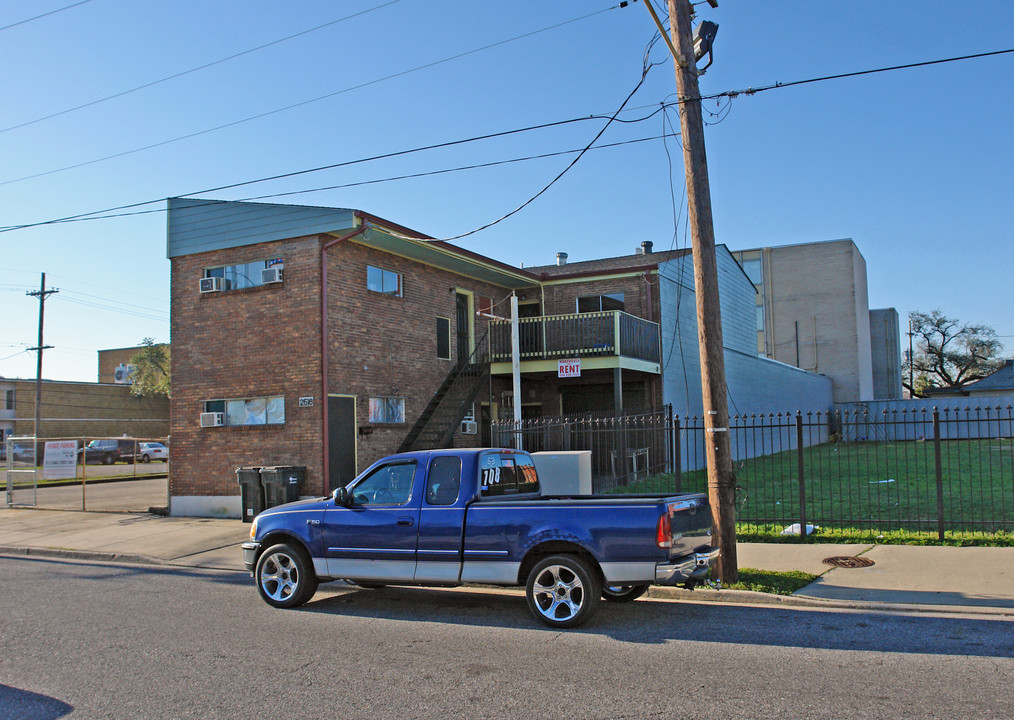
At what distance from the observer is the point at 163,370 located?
56938 mm

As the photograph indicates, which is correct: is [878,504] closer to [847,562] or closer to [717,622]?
[847,562]

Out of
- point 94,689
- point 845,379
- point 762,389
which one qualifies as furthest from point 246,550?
point 845,379

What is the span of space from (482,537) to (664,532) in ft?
5.57

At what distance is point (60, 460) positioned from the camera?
20250 millimetres

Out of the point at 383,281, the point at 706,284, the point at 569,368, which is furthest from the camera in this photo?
the point at 569,368

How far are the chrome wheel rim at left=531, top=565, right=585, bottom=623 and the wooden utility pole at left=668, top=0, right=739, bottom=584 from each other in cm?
235

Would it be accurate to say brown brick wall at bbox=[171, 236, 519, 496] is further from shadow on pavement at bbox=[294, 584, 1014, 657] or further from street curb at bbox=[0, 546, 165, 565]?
shadow on pavement at bbox=[294, 584, 1014, 657]

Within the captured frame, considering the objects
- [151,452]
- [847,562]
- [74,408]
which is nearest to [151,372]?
[74,408]

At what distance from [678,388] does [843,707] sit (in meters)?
19.2

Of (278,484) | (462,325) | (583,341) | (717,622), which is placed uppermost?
(462,325)

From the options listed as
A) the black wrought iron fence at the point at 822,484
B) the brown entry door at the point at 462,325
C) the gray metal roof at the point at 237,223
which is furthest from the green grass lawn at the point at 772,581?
the brown entry door at the point at 462,325

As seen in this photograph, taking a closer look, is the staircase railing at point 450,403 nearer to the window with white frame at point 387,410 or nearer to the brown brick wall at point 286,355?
the brown brick wall at point 286,355

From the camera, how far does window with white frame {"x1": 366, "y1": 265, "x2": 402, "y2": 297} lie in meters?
18.0

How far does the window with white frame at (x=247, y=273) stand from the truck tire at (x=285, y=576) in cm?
955
